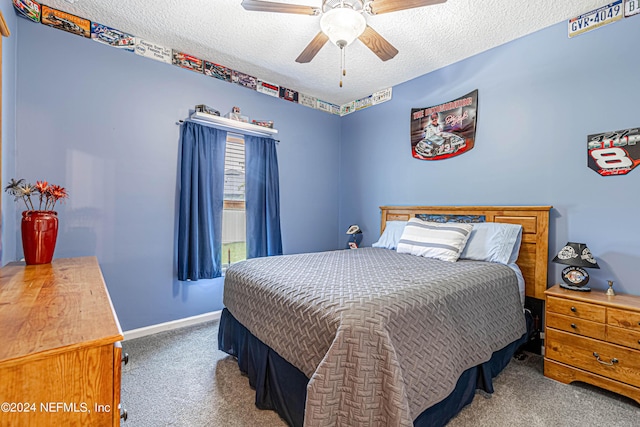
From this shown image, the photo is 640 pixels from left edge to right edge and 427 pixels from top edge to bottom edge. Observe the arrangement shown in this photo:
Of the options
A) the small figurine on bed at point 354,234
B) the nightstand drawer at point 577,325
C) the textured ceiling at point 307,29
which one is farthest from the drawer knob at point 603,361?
the textured ceiling at point 307,29

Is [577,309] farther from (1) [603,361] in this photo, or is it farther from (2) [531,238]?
(2) [531,238]

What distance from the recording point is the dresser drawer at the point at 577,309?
5.93 feet

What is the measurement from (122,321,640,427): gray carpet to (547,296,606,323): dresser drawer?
48 centimetres

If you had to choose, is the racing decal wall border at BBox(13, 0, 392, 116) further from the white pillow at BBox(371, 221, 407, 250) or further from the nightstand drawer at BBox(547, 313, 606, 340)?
the nightstand drawer at BBox(547, 313, 606, 340)

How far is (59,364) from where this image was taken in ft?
2.24

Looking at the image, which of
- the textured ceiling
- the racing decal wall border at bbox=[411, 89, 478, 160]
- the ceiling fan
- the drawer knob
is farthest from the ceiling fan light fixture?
the drawer knob

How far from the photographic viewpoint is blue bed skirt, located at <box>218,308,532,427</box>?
1427 mm

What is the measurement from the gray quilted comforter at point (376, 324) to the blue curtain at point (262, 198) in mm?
1186

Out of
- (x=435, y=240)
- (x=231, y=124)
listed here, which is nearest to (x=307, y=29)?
(x=231, y=124)

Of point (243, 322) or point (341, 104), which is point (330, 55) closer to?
point (341, 104)

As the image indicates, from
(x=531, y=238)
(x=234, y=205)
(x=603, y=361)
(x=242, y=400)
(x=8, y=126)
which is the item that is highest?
(x=8, y=126)

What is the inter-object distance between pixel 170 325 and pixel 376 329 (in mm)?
2406

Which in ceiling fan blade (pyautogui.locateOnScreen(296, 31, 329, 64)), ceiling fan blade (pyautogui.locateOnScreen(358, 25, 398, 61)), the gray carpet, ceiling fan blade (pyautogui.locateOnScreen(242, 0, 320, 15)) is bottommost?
the gray carpet

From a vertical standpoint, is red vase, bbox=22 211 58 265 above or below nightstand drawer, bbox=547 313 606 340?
above
